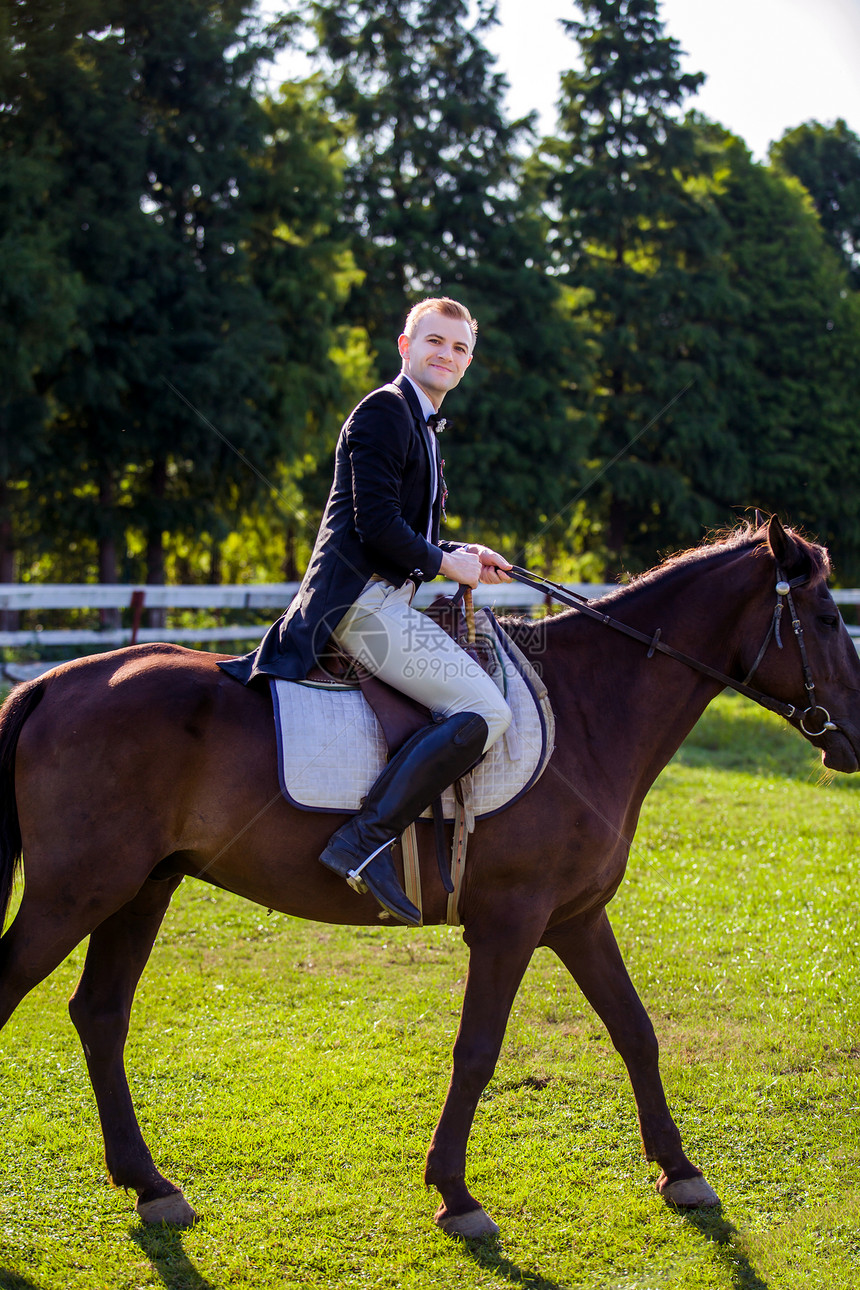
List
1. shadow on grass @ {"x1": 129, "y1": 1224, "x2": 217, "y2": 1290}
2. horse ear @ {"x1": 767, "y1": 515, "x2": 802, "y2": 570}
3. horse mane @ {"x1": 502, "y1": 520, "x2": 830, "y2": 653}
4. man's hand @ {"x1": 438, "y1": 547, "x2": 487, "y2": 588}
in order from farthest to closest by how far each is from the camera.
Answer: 1. horse mane @ {"x1": 502, "y1": 520, "x2": 830, "y2": 653}
2. horse ear @ {"x1": 767, "y1": 515, "x2": 802, "y2": 570}
3. man's hand @ {"x1": 438, "y1": 547, "x2": 487, "y2": 588}
4. shadow on grass @ {"x1": 129, "y1": 1224, "x2": 217, "y2": 1290}

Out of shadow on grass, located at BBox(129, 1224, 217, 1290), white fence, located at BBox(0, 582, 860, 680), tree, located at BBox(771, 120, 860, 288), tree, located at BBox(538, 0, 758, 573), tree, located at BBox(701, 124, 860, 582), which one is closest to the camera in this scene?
shadow on grass, located at BBox(129, 1224, 217, 1290)

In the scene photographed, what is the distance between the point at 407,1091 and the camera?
4488 mm

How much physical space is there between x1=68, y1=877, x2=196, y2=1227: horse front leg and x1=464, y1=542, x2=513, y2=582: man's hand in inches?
65.9

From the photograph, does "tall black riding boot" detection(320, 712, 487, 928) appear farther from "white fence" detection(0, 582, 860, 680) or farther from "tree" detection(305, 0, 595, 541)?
"tree" detection(305, 0, 595, 541)

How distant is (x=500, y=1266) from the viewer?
3361 mm

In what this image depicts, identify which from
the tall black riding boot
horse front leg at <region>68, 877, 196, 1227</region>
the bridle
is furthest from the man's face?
horse front leg at <region>68, 877, 196, 1227</region>

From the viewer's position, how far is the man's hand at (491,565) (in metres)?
3.64

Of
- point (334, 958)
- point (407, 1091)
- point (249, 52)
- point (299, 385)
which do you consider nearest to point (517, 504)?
point (299, 385)

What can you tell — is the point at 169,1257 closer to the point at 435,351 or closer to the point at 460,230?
the point at 435,351

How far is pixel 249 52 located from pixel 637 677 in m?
19.6

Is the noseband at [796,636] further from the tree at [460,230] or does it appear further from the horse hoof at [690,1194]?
the tree at [460,230]

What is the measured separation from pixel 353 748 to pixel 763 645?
5.24ft

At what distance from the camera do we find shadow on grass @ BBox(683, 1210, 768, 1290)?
10.9ft

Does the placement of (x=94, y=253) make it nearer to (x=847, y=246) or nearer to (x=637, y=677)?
(x=637, y=677)
